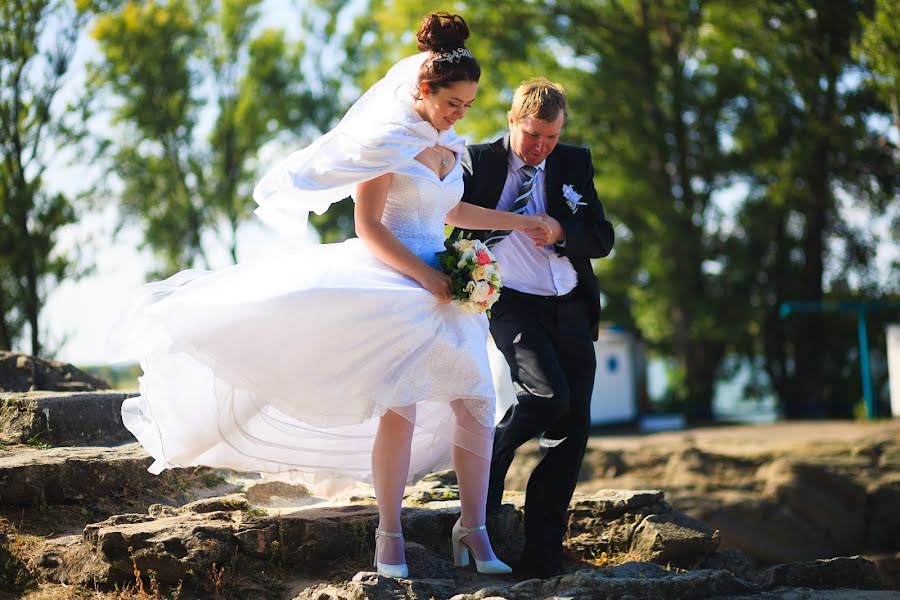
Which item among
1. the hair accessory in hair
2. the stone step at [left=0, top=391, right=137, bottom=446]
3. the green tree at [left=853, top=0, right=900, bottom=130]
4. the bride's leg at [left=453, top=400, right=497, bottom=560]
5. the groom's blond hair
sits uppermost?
the green tree at [left=853, top=0, right=900, bottom=130]

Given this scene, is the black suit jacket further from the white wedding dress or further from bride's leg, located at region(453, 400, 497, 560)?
bride's leg, located at region(453, 400, 497, 560)

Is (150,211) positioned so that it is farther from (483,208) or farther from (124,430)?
(483,208)

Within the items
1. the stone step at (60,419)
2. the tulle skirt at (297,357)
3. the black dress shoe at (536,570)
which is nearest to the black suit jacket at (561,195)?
the tulle skirt at (297,357)

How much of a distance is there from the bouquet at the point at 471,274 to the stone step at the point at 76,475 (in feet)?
6.72

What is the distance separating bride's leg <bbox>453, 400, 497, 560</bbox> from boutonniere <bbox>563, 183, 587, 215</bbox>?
3.97ft

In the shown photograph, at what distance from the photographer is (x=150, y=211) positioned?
27.0 m

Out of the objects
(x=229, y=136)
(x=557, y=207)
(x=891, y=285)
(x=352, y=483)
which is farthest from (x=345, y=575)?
(x=229, y=136)

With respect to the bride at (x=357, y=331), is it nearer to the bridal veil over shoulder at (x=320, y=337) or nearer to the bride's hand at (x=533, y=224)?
the bridal veil over shoulder at (x=320, y=337)

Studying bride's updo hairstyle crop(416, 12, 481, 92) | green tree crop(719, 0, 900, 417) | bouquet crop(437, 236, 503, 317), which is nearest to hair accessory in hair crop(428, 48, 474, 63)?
bride's updo hairstyle crop(416, 12, 481, 92)

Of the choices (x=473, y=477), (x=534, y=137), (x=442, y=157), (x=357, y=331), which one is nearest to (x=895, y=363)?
(x=534, y=137)

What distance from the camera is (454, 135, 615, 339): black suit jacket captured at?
500 centimetres

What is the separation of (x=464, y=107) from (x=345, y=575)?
2.05 metres

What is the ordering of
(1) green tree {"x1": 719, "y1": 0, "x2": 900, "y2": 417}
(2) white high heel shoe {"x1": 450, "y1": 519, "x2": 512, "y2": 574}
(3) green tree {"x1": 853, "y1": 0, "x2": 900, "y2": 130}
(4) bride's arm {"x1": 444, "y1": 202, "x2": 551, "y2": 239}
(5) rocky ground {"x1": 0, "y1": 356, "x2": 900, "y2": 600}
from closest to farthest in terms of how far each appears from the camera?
(5) rocky ground {"x1": 0, "y1": 356, "x2": 900, "y2": 600} → (2) white high heel shoe {"x1": 450, "y1": 519, "x2": 512, "y2": 574} → (4) bride's arm {"x1": 444, "y1": 202, "x2": 551, "y2": 239} → (3) green tree {"x1": 853, "y1": 0, "x2": 900, "y2": 130} → (1) green tree {"x1": 719, "y1": 0, "x2": 900, "y2": 417}

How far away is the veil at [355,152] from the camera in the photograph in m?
4.30
